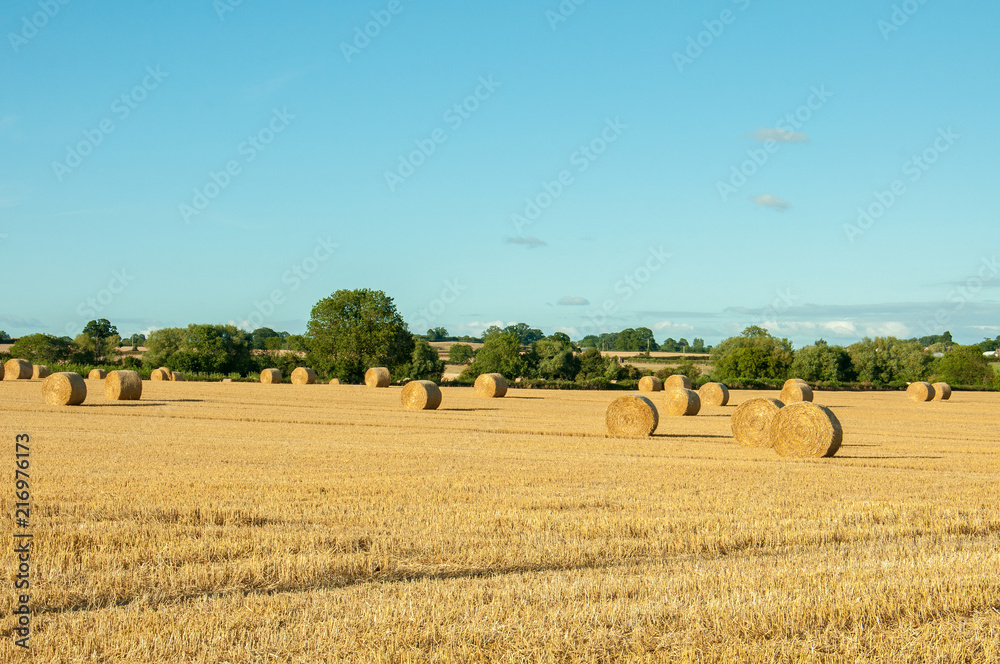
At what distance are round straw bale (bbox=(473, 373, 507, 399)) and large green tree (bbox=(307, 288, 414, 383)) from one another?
67.4ft

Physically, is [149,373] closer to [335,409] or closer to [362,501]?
[335,409]

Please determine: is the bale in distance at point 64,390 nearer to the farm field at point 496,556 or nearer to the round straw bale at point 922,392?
the farm field at point 496,556

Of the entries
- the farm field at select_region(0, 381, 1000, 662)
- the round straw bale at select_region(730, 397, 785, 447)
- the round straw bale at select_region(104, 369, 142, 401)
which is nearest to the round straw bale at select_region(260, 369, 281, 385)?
the round straw bale at select_region(104, 369, 142, 401)

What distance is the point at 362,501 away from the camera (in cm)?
1052

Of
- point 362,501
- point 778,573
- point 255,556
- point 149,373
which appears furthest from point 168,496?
point 149,373

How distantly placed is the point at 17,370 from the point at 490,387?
26836 mm

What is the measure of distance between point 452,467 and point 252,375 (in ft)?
181

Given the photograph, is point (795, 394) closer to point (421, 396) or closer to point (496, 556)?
point (421, 396)

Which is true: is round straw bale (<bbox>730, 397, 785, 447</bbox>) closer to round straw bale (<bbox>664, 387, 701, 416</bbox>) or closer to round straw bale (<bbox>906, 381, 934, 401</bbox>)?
round straw bale (<bbox>664, 387, 701, 416</bbox>)

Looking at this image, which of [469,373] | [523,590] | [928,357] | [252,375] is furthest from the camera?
[928,357]

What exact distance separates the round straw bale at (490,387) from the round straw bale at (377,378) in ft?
36.4

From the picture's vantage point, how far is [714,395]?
137ft

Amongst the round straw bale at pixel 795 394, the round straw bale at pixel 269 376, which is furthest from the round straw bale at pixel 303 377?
the round straw bale at pixel 795 394

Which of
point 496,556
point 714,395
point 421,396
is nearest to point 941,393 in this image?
point 714,395
